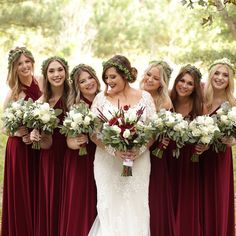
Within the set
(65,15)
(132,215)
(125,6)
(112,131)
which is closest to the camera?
(112,131)

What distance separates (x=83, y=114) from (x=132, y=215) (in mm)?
1198

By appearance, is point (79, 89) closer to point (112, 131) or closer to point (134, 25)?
point (112, 131)

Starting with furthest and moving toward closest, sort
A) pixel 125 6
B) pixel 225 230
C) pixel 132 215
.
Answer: pixel 125 6 < pixel 225 230 < pixel 132 215

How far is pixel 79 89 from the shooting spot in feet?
20.2

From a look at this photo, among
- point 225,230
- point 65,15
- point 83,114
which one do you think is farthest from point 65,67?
point 65,15

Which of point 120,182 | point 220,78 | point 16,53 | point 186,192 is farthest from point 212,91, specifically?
point 16,53

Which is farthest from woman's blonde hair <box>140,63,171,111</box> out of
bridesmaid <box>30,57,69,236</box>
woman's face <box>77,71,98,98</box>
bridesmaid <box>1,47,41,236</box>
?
bridesmaid <box>1,47,41,236</box>

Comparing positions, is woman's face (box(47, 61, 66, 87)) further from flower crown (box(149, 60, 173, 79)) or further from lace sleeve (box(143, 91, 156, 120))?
flower crown (box(149, 60, 173, 79))

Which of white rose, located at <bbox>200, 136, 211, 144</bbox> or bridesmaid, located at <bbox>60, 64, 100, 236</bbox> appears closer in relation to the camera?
white rose, located at <bbox>200, 136, 211, 144</bbox>

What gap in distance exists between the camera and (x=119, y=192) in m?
5.78

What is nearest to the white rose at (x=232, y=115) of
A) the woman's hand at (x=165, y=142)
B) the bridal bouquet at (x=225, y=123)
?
the bridal bouquet at (x=225, y=123)

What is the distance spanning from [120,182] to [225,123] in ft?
4.08

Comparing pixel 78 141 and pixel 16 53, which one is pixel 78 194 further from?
pixel 16 53

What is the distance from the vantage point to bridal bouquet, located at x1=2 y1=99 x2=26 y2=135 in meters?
5.78
